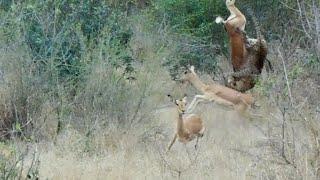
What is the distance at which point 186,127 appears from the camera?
9.45 m

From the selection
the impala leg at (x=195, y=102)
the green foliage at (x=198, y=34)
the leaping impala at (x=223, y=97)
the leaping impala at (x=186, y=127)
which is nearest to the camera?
the leaping impala at (x=186, y=127)

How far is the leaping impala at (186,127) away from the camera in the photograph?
369 inches

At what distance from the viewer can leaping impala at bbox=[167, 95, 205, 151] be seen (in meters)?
9.37

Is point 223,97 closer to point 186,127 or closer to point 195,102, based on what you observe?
point 195,102

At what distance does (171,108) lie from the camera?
440 inches

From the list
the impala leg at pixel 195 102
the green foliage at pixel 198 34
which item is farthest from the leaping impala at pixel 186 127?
the green foliage at pixel 198 34

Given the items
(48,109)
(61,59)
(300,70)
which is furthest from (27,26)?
(300,70)

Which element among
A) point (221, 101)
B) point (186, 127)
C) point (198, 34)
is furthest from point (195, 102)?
→ point (198, 34)

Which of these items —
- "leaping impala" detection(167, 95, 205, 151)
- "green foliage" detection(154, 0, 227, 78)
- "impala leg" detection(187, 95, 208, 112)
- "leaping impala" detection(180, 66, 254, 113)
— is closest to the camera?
"leaping impala" detection(167, 95, 205, 151)

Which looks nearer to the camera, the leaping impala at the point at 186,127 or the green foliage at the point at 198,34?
the leaping impala at the point at 186,127

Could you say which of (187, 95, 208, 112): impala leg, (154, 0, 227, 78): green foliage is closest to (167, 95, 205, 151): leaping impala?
(187, 95, 208, 112): impala leg

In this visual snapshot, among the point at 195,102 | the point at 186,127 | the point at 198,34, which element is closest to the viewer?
the point at 186,127

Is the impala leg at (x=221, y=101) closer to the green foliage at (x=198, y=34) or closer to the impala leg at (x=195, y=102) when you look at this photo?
the impala leg at (x=195, y=102)

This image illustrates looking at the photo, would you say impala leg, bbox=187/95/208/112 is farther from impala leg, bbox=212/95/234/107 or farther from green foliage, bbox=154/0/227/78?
green foliage, bbox=154/0/227/78
